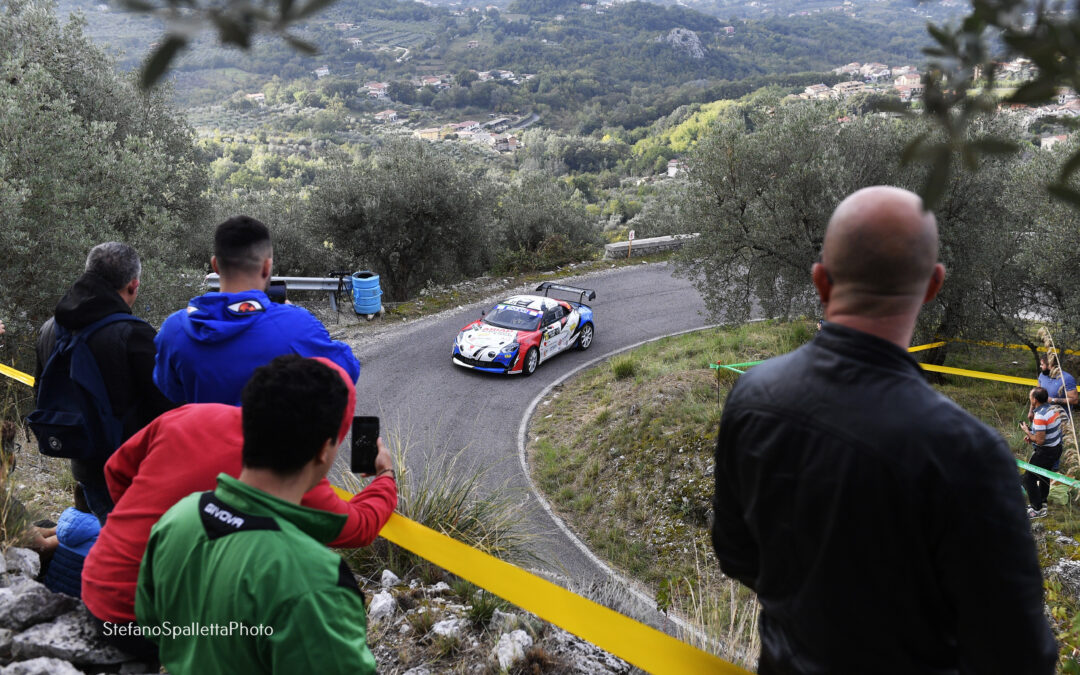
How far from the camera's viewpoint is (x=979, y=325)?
12.1 meters

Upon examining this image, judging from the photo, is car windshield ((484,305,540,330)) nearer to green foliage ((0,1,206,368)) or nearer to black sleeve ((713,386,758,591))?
green foliage ((0,1,206,368))

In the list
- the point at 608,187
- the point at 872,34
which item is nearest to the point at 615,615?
the point at 608,187

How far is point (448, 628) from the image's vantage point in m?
3.96

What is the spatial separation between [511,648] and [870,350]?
2730 mm

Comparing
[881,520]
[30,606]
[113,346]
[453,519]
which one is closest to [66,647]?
[30,606]

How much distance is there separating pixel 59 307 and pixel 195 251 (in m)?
16.2

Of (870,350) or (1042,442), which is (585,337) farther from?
(870,350)

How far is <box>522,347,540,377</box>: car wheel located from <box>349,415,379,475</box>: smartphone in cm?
1134

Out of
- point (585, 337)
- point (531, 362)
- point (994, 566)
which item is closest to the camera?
point (994, 566)

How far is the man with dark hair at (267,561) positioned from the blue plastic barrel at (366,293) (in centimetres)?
1460

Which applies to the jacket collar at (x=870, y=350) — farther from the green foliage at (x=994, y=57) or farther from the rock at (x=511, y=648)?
the rock at (x=511, y=648)

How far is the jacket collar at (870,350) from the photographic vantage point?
5.74ft

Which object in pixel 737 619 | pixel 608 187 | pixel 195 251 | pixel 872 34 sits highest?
pixel 872 34

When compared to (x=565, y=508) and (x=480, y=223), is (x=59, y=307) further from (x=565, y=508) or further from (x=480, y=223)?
(x=480, y=223)
